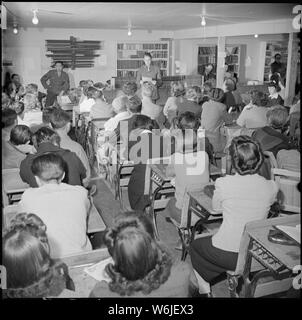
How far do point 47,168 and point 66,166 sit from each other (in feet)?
2.27

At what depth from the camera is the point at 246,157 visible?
7.43 feet

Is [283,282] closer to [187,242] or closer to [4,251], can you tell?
[187,242]

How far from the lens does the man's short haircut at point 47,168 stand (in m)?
2.23

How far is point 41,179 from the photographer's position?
225 centimetres

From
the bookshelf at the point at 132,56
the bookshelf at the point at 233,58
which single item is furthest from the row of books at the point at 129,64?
the bookshelf at the point at 233,58

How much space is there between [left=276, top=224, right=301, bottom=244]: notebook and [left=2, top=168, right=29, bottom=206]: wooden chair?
192cm

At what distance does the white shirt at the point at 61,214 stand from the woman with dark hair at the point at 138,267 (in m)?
0.58

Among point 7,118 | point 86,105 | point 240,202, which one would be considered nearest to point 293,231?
point 240,202

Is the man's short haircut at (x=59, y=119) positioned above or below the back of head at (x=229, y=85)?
below

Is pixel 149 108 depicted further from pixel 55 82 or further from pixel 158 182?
pixel 55 82

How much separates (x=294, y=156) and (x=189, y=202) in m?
1.07

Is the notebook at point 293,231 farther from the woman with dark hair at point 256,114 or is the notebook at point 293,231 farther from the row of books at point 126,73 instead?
the row of books at point 126,73

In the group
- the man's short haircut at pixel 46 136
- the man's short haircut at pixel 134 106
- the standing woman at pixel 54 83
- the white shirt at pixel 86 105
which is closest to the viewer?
the man's short haircut at pixel 46 136

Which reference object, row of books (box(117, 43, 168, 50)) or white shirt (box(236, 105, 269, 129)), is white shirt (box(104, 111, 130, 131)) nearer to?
white shirt (box(236, 105, 269, 129))
